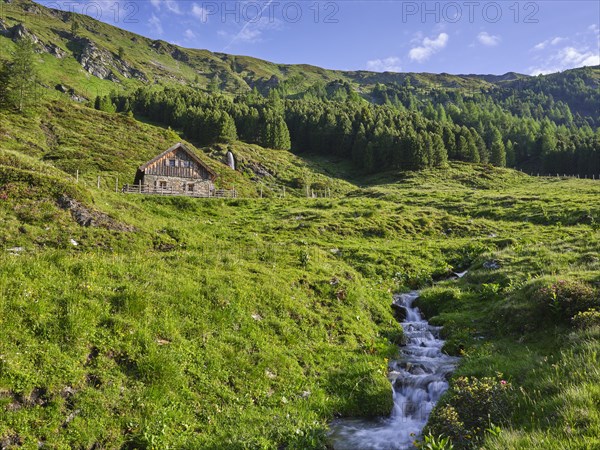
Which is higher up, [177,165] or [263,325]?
[177,165]

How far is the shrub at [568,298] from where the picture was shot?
44.7 ft

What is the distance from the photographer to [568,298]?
555 inches

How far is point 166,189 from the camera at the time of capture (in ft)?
198

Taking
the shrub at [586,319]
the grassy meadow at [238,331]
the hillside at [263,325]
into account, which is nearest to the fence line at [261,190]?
the hillside at [263,325]

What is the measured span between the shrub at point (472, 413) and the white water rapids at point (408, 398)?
49.8 inches

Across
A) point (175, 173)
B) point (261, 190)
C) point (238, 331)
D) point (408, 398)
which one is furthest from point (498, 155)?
point (238, 331)

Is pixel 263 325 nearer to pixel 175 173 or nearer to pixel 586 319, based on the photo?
pixel 586 319

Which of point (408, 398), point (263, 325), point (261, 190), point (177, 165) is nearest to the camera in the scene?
point (408, 398)

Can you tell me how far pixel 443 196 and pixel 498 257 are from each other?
40090 millimetres

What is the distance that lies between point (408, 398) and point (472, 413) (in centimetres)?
387

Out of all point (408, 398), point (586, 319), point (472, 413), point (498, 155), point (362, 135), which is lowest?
point (408, 398)

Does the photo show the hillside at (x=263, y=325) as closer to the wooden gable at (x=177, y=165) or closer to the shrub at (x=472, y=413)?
the shrub at (x=472, y=413)

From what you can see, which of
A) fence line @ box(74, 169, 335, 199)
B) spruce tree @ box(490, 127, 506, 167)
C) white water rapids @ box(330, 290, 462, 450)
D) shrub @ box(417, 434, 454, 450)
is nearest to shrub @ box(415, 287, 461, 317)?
white water rapids @ box(330, 290, 462, 450)

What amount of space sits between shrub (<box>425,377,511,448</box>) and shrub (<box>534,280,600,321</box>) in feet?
19.7
